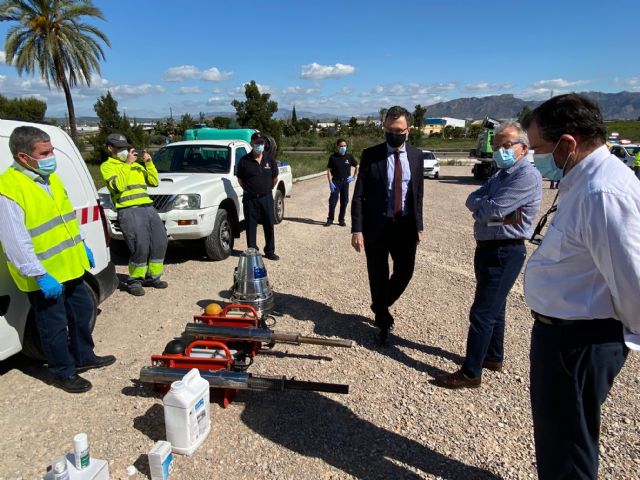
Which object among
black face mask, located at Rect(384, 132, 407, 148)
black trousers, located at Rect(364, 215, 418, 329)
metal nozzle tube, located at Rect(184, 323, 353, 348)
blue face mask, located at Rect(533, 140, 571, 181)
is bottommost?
metal nozzle tube, located at Rect(184, 323, 353, 348)

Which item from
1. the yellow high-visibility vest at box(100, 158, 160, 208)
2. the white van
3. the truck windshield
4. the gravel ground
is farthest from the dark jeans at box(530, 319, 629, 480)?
the truck windshield

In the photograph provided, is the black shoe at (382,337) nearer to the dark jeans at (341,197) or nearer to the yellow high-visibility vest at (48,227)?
the yellow high-visibility vest at (48,227)

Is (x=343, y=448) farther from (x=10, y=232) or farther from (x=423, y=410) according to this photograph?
(x=10, y=232)

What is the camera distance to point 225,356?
360 cm

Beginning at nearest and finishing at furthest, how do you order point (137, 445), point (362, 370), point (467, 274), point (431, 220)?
point (137, 445), point (362, 370), point (467, 274), point (431, 220)

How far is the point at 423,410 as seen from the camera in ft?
10.8

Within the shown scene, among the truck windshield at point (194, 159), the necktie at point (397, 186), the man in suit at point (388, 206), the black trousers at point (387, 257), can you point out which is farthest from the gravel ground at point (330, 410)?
the truck windshield at point (194, 159)

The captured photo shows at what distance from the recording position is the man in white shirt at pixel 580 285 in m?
1.54

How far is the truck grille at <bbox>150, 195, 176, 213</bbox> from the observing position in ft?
20.9

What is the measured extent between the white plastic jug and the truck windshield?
18.0 feet

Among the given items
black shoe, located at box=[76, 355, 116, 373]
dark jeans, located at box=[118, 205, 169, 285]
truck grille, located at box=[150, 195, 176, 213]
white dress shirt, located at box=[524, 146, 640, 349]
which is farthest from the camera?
truck grille, located at box=[150, 195, 176, 213]

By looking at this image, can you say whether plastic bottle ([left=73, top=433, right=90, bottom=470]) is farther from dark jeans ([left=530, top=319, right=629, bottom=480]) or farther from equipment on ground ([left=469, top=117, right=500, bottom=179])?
equipment on ground ([left=469, top=117, right=500, bottom=179])

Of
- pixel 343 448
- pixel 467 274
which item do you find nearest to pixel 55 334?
pixel 343 448

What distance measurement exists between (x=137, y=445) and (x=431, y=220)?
29.4 feet
